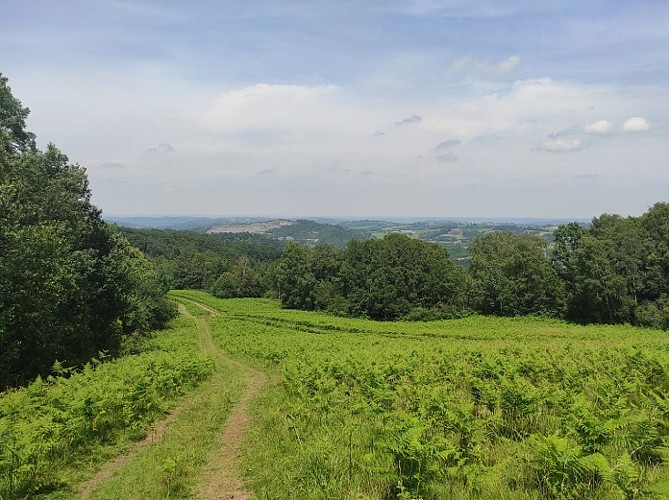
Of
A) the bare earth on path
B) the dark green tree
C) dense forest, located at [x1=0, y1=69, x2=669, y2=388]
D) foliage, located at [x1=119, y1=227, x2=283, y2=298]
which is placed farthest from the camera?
foliage, located at [x1=119, y1=227, x2=283, y2=298]

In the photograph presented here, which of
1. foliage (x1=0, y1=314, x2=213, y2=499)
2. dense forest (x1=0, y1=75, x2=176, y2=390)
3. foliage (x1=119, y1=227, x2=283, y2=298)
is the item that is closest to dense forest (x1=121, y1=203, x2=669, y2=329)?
foliage (x1=119, y1=227, x2=283, y2=298)

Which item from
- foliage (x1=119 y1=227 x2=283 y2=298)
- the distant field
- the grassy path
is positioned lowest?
foliage (x1=119 y1=227 x2=283 y2=298)

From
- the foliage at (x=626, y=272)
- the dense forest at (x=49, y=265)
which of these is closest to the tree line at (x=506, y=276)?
the foliage at (x=626, y=272)

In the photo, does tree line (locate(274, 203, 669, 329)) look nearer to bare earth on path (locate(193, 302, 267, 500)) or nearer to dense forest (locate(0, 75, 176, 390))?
dense forest (locate(0, 75, 176, 390))

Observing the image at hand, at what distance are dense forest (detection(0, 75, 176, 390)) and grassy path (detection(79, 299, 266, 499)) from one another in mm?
10560

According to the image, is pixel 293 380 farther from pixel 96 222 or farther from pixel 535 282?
pixel 535 282

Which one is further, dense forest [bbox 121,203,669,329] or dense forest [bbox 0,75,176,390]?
dense forest [bbox 121,203,669,329]

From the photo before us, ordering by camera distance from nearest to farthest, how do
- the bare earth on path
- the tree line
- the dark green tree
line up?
1. the bare earth on path
2. the tree line
3. the dark green tree

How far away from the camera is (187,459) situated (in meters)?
8.76

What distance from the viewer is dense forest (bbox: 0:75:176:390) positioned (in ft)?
62.1

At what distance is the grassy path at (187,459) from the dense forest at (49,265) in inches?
416

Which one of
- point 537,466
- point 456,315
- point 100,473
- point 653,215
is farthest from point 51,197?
point 653,215

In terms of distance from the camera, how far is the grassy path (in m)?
→ 7.45

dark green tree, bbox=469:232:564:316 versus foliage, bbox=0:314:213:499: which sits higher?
foliage, bbox=0:314:213:499
